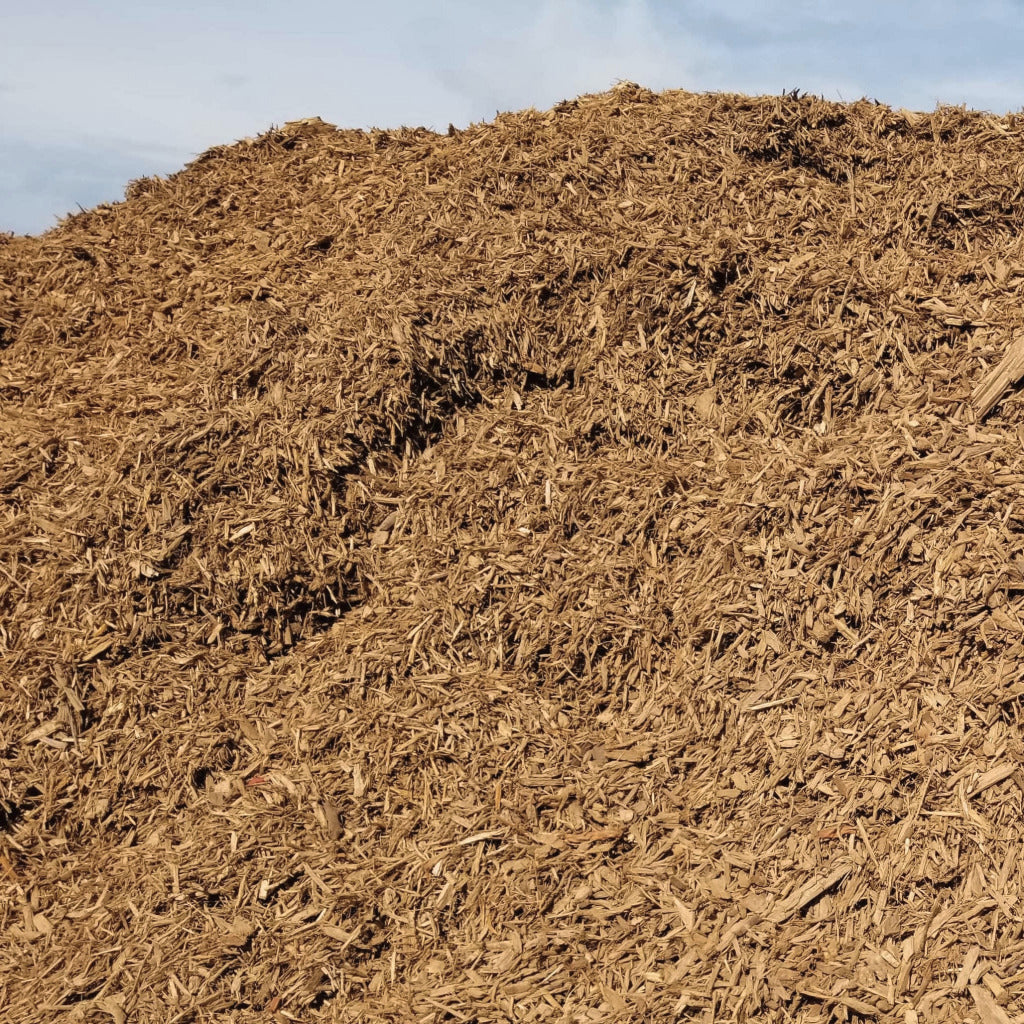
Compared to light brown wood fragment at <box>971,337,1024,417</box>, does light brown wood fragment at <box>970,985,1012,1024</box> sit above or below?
below

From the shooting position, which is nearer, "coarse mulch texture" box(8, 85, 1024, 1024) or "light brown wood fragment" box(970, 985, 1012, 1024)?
"light brown wood fragment" box(970, 985, 1012, 1024)

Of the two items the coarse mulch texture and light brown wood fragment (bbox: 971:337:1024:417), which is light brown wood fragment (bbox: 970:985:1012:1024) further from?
light brown wood fragment (bbox: 971:337:1024:417)

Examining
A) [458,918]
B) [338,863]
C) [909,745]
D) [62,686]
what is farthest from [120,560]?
[909,745]

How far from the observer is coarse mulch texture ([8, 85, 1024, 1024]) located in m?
4.46

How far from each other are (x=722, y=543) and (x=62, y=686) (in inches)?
153

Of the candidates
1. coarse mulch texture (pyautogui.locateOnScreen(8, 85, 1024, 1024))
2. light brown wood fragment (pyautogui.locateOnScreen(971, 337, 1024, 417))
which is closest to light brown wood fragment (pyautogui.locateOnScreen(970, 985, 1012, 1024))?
coarse mulch texture (pyautogui.locateOnScreen(8, 85, 1024, 1024))

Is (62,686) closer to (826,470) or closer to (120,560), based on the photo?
(120,560)

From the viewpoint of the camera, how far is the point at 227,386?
22.4 ft

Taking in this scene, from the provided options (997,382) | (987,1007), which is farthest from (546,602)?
(997,382)

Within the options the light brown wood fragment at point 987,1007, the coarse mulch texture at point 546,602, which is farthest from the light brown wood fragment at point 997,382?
the light brown wood fragment at point 987,1007

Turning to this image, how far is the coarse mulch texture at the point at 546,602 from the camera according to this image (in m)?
4.46

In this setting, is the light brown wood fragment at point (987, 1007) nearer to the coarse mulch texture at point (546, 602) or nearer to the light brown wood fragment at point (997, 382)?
the coarse mulch texture at point (546, 602)

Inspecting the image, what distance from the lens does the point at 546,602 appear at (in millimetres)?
5609

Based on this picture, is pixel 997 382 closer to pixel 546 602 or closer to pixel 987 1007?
pixel 546 602
